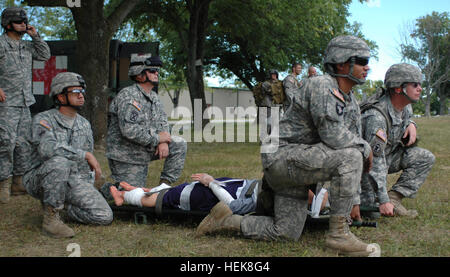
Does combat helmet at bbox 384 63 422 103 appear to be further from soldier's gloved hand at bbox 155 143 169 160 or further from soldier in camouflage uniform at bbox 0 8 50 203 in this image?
soldier in camouflage uniform at bbox 0 8 50 203

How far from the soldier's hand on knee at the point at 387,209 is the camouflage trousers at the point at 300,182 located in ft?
2.63

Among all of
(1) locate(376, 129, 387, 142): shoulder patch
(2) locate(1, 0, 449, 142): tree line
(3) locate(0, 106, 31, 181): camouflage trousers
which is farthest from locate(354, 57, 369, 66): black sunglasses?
(2) locate(1, 0, 449, 142): tree line

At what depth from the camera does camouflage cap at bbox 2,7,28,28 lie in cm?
516

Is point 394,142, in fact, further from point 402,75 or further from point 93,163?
point 93,163

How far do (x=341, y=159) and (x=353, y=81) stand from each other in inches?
23.9

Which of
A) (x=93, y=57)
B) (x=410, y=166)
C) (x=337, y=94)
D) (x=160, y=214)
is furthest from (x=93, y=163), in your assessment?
(x=93, y=57)

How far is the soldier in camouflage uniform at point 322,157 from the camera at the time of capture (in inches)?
122

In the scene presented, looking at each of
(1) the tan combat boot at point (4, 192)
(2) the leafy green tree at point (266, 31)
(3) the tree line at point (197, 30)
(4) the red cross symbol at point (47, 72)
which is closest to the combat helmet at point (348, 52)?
(1) the tan combat boot at point (4, 192)

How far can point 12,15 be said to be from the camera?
5.18 metres

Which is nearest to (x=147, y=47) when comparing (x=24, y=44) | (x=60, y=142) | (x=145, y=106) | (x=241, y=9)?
(x=241, y=9)

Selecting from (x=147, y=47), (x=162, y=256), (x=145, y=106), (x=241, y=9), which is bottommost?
(x=162, y=256)

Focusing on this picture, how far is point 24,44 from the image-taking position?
18.0 feet

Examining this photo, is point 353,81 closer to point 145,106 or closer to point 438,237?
point 438,237

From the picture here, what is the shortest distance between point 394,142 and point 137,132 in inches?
103
